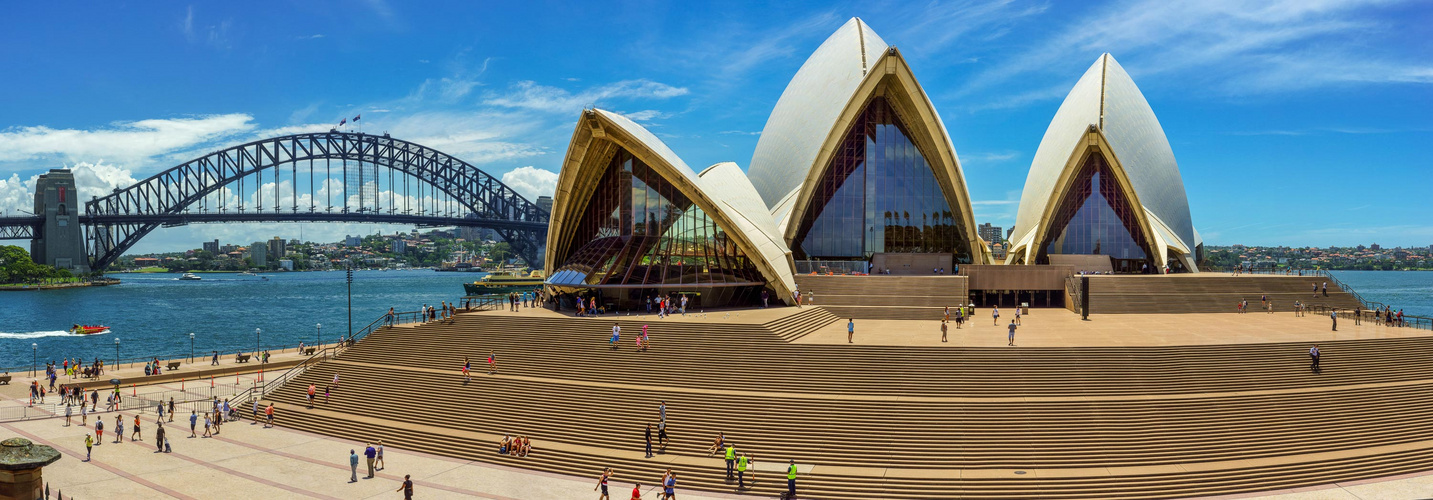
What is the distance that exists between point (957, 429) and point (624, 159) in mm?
18510

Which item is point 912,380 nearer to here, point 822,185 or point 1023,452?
point 1023,452

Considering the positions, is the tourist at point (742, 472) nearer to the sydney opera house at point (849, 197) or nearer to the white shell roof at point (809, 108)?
the sydney opera house at point (849, 197)

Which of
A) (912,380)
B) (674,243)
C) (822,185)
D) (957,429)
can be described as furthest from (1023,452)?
(822,185)

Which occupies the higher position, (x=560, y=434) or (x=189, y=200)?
(x=189, y=200)

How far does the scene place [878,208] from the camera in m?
38.6

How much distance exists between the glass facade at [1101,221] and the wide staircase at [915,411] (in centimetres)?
1712

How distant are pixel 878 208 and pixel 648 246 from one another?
44.2ft

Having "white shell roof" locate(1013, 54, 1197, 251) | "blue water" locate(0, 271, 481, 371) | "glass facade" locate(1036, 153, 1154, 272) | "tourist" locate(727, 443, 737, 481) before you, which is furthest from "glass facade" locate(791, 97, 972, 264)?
"blue water" locate(0, 271, 481, 371)

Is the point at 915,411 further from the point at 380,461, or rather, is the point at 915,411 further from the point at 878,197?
the point at 878,197

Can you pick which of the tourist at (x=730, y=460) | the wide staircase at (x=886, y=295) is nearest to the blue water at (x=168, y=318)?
the wide staircase at (x=886, y=295)

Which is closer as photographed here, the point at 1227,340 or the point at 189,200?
the point at 1227,340

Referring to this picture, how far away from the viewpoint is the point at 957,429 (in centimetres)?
1752

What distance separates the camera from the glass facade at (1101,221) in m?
39.5

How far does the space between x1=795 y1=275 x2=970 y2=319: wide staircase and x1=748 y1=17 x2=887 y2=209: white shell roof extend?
784 cm
